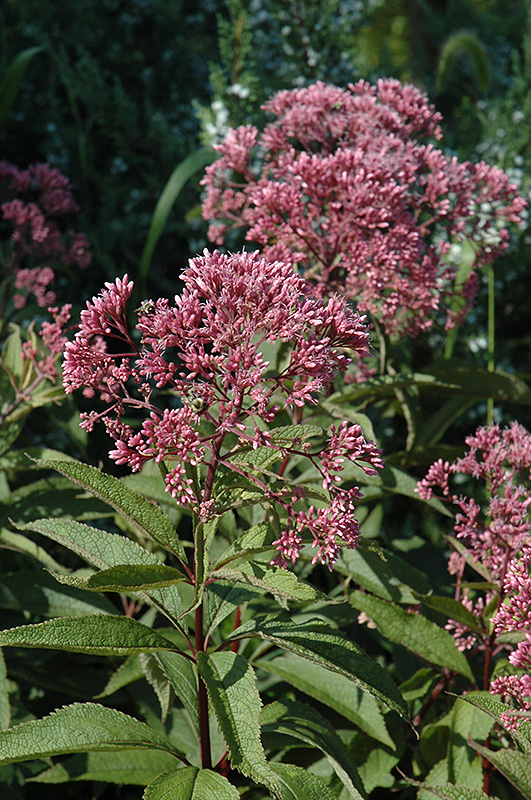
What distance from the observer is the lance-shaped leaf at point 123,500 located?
1479mm

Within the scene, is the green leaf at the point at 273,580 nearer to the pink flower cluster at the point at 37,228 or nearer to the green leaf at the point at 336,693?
the green leaf at the point at 336,693

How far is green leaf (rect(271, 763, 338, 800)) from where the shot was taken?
154 cm

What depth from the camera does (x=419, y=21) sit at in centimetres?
654

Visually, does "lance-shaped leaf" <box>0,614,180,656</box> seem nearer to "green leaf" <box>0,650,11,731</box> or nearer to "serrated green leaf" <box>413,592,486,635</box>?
"green leaf" <box>0,650,11,731</box>

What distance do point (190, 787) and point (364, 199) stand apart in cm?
162

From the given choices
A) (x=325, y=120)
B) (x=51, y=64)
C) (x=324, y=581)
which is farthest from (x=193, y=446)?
(x=51, y=64)

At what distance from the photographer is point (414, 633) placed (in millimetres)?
1966

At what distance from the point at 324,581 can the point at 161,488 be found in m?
1.34

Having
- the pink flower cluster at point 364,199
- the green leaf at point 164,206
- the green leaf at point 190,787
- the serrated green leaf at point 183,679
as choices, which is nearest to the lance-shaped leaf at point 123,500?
the serrated green leaf at point 183,679

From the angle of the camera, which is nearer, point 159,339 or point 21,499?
point 159,339

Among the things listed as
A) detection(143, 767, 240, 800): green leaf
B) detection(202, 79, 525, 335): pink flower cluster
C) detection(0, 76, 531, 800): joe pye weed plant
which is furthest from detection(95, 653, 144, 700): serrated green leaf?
detection(202, 79, 525, 335): pink flower cluster

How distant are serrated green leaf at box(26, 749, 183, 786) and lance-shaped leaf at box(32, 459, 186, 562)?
2.28 feet

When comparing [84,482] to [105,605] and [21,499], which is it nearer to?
[105,605]

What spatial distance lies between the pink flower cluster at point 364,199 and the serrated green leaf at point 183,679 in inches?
43.8
